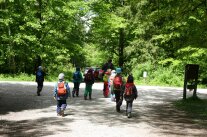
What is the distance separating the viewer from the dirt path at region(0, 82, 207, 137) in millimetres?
10916

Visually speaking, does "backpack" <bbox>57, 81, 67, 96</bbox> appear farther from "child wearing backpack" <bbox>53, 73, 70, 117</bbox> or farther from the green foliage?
the green foliage

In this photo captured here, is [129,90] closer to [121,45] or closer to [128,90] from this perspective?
[128,90]

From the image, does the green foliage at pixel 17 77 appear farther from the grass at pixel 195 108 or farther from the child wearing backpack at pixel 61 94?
the child wearing backpack at pixel 61 94

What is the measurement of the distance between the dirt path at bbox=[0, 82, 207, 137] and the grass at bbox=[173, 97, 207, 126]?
36 cm

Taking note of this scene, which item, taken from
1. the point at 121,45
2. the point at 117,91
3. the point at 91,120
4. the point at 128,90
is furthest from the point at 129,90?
the point at 121,45

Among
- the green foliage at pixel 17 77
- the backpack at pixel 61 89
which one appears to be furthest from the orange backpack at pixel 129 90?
the green foliage at pixel 17 77

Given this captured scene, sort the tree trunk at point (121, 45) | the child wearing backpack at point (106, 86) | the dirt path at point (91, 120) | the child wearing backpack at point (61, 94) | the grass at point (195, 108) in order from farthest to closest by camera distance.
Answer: the tree trunk at point (121, 45) → the child wearing backpack at point (106, 86) → the grass at point (195, 108) → the child wearing backpack at point (61, 94) → the dirt path at point (91, 120)

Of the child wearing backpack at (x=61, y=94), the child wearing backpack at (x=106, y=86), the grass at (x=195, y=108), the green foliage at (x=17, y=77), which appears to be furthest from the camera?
the green foliage at (x=17, y=77)

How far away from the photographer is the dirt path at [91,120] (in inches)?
430

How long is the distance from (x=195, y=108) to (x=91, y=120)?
20.6 ft

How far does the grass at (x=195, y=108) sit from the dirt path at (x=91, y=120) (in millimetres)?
361

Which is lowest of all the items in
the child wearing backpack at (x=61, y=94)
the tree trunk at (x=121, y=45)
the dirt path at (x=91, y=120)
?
the dirt path at (x=91, y=120)

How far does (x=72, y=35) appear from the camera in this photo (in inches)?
1535

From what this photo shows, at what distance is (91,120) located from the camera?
13055mm
